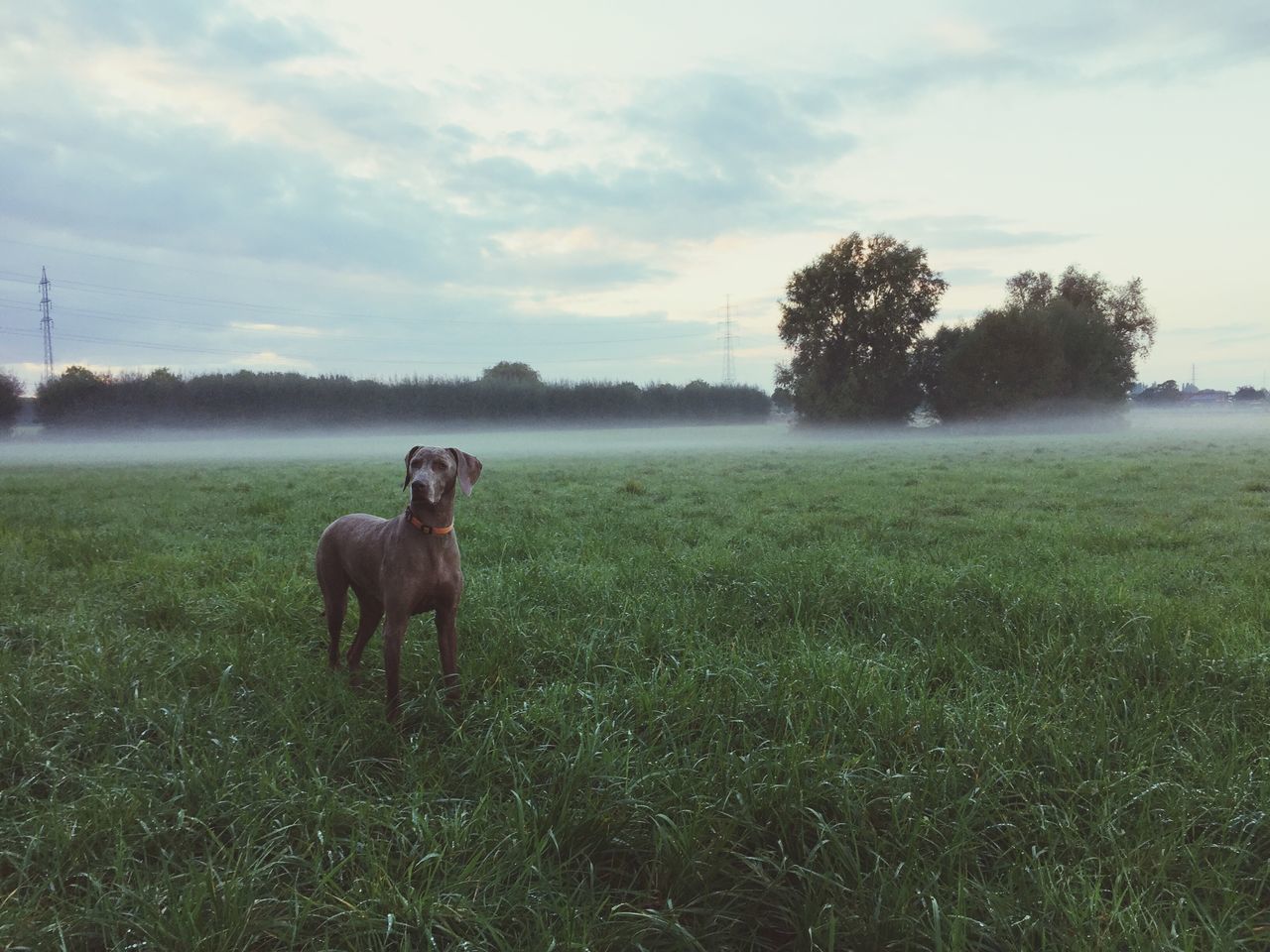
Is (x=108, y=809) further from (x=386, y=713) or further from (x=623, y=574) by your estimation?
(x=623, y=574)

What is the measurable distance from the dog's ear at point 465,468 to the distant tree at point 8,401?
5138 cm

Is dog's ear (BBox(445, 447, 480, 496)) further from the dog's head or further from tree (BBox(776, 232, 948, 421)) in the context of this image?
tree (BBox(776, 232, 948, 421))

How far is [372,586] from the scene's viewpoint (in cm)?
392

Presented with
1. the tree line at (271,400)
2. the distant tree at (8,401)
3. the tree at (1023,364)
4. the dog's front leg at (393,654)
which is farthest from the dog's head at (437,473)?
the tree at (1023,364)

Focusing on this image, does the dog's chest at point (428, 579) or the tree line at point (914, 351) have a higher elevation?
the tree line at point (914, 351)

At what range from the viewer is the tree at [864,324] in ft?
178

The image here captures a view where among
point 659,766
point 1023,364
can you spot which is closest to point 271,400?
point 659,766

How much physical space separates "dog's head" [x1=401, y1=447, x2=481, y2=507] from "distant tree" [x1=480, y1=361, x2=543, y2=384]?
4579 centimetres

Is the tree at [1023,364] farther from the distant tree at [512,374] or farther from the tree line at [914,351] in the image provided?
the distant tree at [512,374]

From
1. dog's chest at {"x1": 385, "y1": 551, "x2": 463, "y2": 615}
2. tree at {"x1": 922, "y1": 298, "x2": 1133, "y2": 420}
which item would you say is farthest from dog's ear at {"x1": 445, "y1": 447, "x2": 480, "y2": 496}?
tree at {"x1": 922, "y1": 298, "x2": 1133, "y2": 420}

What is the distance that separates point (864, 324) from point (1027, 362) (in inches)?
544

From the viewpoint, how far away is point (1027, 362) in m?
54.3

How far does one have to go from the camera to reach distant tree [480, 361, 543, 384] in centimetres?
4984

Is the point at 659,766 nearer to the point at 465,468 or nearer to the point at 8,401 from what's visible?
the point at 465,468
